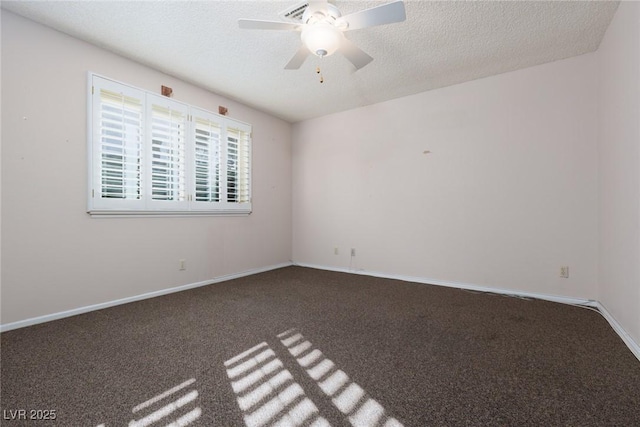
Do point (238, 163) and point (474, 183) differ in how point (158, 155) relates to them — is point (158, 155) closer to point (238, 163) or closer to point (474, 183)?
point (238, 163)

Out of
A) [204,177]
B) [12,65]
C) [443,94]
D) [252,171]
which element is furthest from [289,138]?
[12,65]

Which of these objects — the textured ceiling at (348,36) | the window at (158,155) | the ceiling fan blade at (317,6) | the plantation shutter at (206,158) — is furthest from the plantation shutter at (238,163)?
the ceiling fan blade at (317,6)

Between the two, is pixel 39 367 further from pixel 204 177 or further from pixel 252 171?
pixel 252 171

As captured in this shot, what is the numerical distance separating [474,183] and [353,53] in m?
2.21

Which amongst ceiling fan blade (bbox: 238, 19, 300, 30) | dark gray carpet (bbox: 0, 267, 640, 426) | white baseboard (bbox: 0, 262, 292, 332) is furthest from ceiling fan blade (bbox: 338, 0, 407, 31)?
white baseboard (bbox: 0, 262, 292, 332)

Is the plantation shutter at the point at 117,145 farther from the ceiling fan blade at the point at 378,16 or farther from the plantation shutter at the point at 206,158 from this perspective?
the ceiling fan blade at the point at 378,16

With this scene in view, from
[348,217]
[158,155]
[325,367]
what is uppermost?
[158,155]

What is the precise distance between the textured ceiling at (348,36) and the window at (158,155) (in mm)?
457

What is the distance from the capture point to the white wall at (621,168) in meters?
1.95

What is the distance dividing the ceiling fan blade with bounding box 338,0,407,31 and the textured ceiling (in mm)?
368

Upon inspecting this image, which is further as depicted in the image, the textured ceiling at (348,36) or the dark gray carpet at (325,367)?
the textured ceiling at (348,36)

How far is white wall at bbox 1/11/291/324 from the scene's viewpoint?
227 centimetres

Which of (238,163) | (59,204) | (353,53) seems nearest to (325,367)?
(353,53)

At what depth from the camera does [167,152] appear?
10.7 feet
